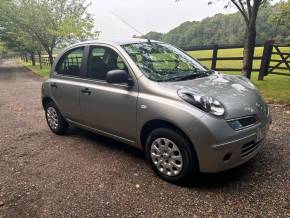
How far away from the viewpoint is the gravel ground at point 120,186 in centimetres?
301

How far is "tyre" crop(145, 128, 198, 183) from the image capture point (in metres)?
3.21

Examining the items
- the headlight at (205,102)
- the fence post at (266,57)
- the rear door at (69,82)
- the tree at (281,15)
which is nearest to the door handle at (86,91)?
the rear door at (69,82)

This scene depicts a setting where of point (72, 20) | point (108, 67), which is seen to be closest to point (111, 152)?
point (108, 67)

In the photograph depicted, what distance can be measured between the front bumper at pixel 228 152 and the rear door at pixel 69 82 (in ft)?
8.39

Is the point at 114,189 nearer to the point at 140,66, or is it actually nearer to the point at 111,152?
the point at 111,152

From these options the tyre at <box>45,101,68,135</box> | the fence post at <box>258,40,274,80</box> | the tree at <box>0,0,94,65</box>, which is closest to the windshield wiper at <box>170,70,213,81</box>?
the tyre at <box>45,101,68,135</box>

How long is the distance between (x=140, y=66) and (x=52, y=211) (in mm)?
2157

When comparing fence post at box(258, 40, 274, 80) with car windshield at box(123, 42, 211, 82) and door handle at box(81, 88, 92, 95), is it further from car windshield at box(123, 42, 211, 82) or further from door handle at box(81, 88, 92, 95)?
door handle at box(81, 88, 92, 95)

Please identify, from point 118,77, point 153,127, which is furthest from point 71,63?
point 153,127

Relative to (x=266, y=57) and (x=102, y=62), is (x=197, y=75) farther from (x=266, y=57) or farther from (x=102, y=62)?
(x=266, y=57)

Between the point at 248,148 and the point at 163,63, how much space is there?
172 cm

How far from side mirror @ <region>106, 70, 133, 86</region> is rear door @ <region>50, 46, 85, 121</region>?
117 cm

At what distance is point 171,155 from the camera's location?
133 inches

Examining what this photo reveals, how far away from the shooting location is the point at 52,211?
308 centimetres
